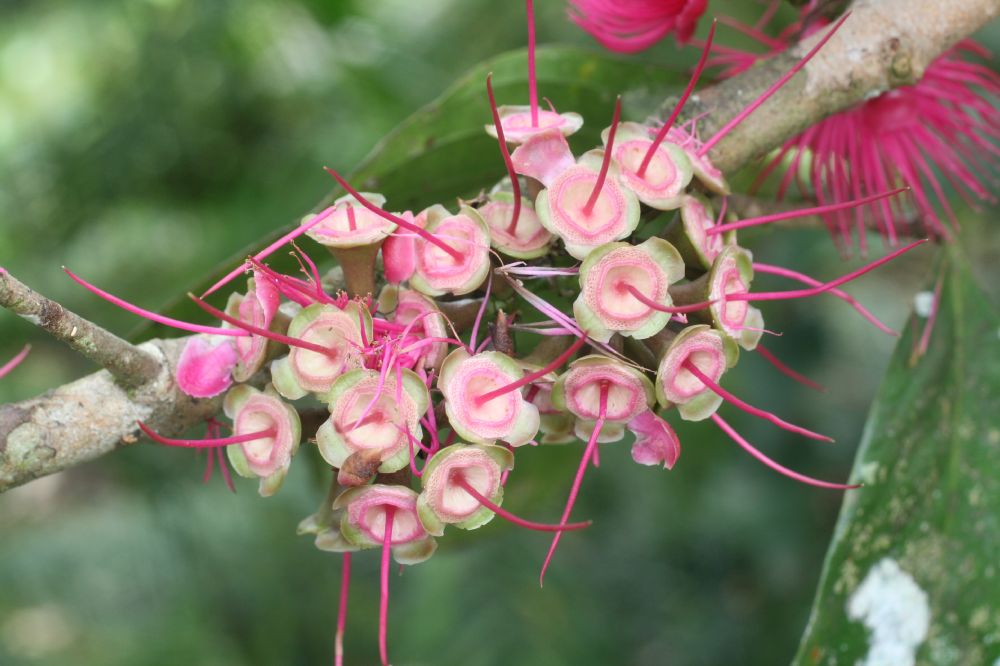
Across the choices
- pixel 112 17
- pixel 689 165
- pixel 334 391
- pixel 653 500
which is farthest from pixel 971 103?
pixel 112 17

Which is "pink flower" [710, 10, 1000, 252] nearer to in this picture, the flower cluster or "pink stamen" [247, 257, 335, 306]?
the flower cluster

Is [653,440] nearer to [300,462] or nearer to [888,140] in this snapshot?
[888,140]

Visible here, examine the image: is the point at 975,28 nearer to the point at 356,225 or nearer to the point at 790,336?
the point at 356,225

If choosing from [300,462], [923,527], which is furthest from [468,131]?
[300,462]

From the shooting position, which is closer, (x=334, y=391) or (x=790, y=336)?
(x=334, y=391)

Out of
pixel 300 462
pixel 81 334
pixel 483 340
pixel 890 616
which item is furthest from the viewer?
pixel 300 462

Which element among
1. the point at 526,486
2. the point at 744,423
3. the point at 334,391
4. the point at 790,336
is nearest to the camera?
the point at 334,391
